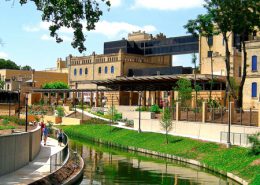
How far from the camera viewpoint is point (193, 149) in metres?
42.7

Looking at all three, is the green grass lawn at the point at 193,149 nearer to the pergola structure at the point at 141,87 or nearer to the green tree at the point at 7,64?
the pergola structure at the point at 141,87

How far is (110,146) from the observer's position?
182ft

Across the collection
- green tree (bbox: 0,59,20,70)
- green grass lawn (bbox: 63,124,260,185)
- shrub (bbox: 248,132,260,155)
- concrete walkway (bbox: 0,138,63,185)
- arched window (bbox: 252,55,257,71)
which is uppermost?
green tree (bbox: 0,59,20,70)

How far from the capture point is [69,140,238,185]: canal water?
31234 mm

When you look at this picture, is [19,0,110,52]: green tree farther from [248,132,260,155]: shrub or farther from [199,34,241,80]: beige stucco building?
[199,34,241,80]: beige stucco building

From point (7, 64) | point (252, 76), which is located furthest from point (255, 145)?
point (7, 64)

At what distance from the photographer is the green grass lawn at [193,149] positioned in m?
32.8

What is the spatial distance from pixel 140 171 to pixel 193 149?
27.5 feet

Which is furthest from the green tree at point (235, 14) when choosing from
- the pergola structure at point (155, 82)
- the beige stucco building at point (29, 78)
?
the beige stucco building at point (29, 78)

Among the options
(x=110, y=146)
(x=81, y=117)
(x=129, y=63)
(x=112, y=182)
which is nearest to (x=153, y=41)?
(x=129, y=63)

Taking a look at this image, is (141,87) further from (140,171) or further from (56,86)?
(140,171)

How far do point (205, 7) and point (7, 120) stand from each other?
33.8 meters

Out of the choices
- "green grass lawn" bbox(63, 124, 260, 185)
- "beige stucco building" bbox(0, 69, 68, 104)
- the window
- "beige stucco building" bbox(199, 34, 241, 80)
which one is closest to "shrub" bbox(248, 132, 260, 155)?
"green grass lawn" bbox(63, 124, 260, 185)

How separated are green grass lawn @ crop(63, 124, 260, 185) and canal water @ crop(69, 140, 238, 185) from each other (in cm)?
126
